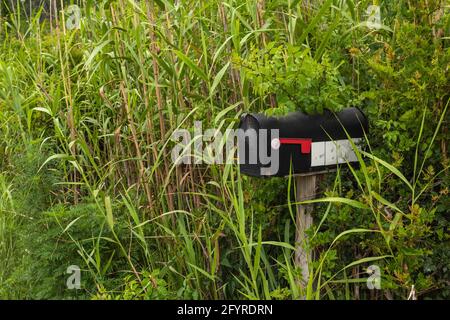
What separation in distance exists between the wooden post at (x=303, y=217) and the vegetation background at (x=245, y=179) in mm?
46

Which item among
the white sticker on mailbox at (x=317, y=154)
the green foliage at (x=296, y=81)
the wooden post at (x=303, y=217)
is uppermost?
the green foliage at (x=296, y=81)

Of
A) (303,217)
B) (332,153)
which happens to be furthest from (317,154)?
(303,217)

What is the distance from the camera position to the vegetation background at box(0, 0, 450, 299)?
255cm

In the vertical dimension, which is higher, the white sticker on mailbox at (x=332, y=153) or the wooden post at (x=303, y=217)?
the white sticker on mailbox at (x=332, y=153)

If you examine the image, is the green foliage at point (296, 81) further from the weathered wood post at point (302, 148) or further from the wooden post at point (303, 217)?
the wooden post at point (303, 217)

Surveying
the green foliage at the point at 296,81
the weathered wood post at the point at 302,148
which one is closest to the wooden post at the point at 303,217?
the weathered wood post at the point at 302,148

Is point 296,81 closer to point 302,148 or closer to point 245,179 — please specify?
point 302,148

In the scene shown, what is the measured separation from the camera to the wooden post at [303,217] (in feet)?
8.57

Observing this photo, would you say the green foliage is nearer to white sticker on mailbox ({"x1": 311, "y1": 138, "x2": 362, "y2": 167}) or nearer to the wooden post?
white sticker on mailbox ({"x1": 311, "y1": 138, "x2": 362, "y2": 167})

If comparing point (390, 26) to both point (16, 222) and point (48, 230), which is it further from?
point (16, 222)

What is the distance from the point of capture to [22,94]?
4.03 meters

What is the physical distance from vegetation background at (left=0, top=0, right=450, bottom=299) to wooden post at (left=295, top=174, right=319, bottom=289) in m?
0.05
